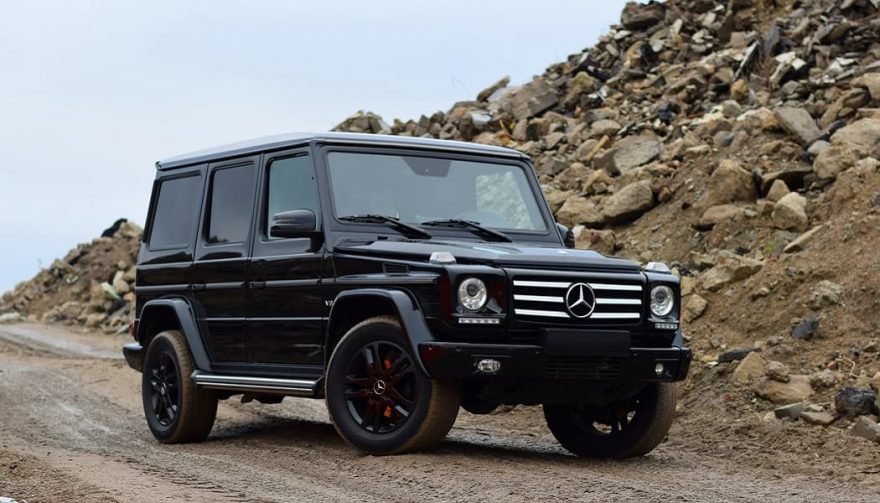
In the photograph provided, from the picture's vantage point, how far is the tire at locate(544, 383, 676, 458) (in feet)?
28.3

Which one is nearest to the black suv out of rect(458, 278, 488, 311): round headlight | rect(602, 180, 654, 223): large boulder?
rect(458, 278, 488, 311): round headlight

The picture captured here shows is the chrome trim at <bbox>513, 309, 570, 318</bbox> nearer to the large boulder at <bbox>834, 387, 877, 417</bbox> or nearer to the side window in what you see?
the side window

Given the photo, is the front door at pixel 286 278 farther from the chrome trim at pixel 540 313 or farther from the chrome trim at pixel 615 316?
the chrome trim at pixel 615 316

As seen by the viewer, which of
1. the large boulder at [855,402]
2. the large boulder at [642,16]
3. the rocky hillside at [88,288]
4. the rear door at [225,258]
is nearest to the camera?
the rear door at [225,258]

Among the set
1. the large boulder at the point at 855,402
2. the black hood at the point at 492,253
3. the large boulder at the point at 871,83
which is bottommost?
the large boulder at the point at 855,402

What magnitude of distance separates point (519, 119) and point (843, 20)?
6514mm

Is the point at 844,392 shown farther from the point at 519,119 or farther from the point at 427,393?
the point at 519,119

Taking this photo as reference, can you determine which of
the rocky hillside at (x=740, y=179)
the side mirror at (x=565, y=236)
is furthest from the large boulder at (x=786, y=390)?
the side mirror at (x=565, y=236)

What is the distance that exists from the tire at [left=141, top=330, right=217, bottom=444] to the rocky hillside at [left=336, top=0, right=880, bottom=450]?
4.35m

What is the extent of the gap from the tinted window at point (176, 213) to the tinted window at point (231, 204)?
30 centimetres

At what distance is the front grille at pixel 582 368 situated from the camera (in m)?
7.68

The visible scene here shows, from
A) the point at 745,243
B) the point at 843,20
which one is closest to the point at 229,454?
the point at 745,243

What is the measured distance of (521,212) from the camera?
9.48 meters

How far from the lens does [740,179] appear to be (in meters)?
15.6
